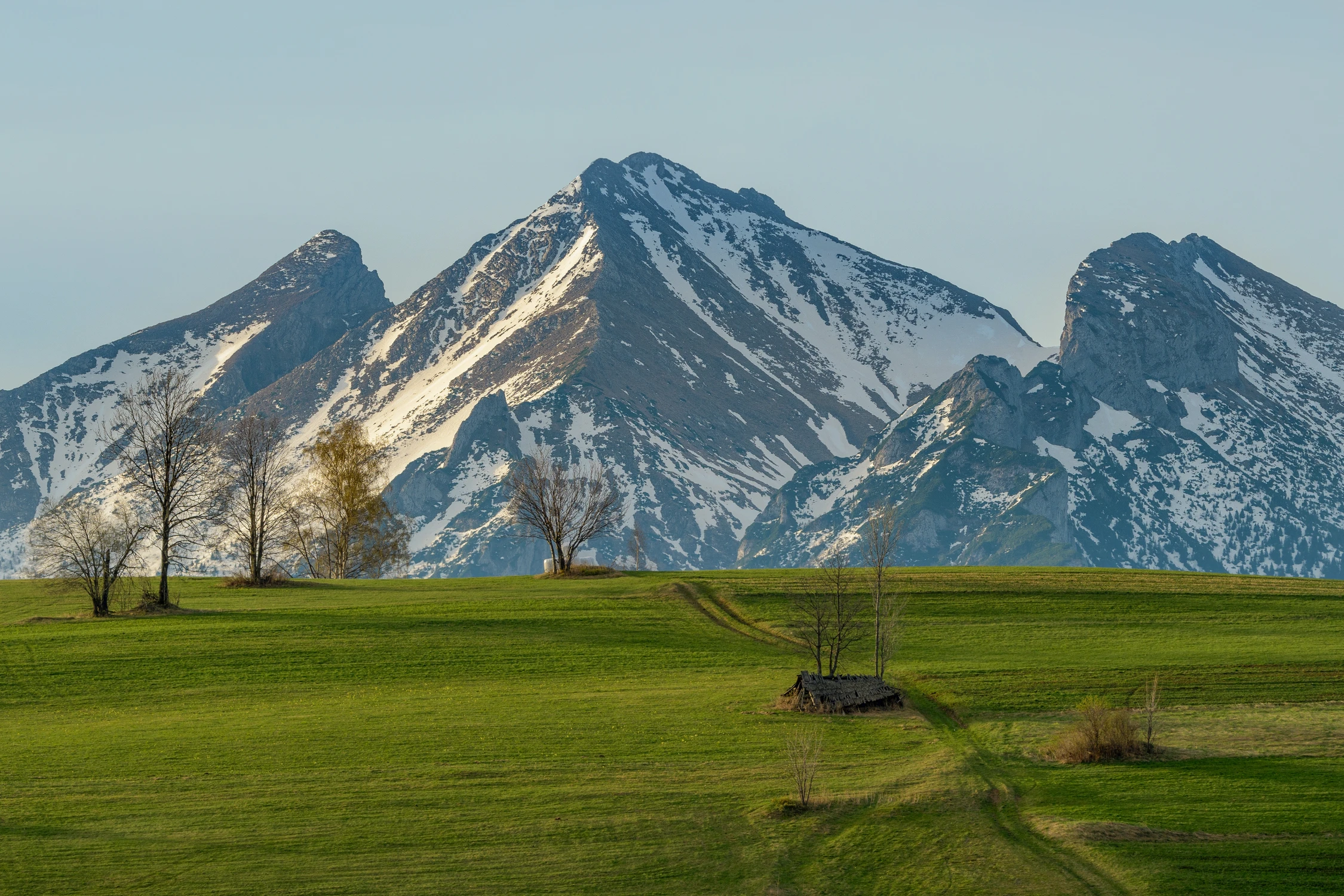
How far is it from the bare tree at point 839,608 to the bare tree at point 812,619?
35 cm

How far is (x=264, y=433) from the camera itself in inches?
4119

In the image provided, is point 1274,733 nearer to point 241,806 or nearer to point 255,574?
point 241,806

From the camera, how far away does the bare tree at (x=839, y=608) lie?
60906mm

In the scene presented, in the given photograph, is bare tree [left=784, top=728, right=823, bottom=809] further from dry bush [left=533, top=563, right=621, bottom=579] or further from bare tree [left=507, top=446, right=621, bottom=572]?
bare tree [left=507, top=446, right=621, bottom=572]

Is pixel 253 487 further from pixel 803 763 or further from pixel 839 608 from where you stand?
pixel 803 763

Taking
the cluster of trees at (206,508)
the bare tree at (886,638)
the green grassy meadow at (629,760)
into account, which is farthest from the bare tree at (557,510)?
the bare tree at (886,638)

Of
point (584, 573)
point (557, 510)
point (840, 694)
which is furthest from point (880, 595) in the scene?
→ point (557, 510)

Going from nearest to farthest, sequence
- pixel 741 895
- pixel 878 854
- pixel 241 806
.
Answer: pixel 741 895 → pixel 878 854 → pixel 241 806

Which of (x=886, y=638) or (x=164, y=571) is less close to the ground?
(x=164, y=571)

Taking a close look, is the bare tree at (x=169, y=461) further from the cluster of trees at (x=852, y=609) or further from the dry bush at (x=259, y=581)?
the cluster of trees at (x=852, y=609)

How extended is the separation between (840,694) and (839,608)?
27.5 feet

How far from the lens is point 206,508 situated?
354 ft

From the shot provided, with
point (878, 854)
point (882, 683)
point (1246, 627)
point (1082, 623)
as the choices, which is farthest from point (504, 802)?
point (1246, 627)

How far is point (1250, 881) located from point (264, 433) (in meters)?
84.6
